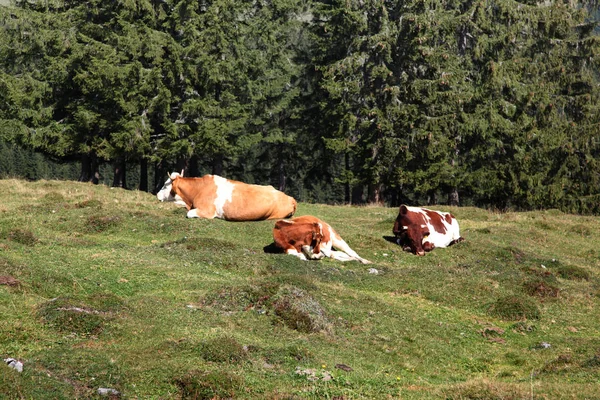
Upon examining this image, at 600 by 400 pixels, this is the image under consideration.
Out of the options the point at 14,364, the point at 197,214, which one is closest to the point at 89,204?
the point at 197,214

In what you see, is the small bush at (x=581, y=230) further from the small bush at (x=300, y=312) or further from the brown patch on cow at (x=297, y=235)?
the small bush at (x=300, y=312)

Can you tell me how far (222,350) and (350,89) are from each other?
4183 cm

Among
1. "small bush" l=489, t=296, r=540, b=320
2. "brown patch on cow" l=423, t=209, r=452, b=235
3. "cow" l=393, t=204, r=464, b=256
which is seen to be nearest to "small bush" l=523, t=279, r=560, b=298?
"small bush" l=489, t=296, r=540, b=320

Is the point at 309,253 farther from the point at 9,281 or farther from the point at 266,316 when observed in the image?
the point at 9,281

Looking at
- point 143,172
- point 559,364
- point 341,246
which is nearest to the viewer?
point 559,364

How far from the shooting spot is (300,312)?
15.2m

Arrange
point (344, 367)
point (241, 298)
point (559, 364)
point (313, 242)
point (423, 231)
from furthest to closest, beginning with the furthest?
point (423, 231) → point (313, 242) → point (241, 298) → point (559, 364) → point (344, 367)

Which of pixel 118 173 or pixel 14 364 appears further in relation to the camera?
pixel 118 173

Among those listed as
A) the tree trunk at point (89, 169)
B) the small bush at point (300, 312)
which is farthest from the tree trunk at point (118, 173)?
the small bush at point (300, 312)

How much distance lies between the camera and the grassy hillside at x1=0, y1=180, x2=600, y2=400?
11.7 meters

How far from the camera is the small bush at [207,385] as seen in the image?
11047 millimetres

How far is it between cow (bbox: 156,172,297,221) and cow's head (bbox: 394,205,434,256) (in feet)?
13.2

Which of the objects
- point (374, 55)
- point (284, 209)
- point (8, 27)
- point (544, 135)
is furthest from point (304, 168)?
point (284, 209)

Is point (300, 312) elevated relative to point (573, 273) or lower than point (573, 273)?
elevated
